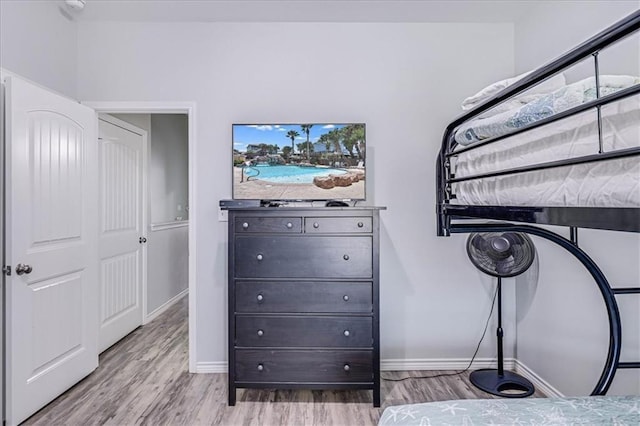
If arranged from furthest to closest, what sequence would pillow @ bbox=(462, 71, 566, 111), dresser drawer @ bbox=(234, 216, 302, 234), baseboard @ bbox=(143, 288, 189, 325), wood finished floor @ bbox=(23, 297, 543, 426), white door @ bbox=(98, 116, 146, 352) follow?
baseboard @ bbox=(143, 288, 189, 325), white door @ bbox=(98, 116, 146, 352), dresser drawer @ bbox=(234, 216, 302, 234), wood finished floor @ bbox=(23, 297, 543, 426), pillow @ bbox=(462, 71, 566, 111)

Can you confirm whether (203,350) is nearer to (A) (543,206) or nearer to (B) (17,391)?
(B) (17,391)

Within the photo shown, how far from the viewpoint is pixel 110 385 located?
263cm

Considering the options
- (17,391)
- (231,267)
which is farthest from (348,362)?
(17,391)

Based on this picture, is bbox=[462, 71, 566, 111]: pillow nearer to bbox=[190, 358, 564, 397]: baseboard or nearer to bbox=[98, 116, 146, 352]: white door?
bbox=[190, 358, 564, 397]: baseboard

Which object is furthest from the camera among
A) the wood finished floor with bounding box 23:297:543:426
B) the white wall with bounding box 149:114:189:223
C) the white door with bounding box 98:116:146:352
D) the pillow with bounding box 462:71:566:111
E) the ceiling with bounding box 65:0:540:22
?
the white wall with bounding box 149:114:189:223

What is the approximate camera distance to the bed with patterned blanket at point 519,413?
1.10 meters

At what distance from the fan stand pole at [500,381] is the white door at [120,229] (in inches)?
124

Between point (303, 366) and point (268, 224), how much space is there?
0.94 metres

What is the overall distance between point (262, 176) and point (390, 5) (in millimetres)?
1560

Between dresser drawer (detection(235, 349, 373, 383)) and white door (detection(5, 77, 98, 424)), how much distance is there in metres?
1.24

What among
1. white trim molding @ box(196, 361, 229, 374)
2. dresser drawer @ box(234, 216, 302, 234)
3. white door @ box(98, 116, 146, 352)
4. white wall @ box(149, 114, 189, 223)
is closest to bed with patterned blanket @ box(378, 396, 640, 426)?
dresser drawer @ box(234, 216, 302, 234)

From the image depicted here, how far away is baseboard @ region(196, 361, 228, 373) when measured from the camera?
285cm

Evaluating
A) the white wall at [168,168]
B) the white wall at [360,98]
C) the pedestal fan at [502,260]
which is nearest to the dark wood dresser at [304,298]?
the white wall at [360,98]

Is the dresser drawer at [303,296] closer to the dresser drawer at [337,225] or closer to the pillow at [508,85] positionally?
the dresser drawer at [337,225]
